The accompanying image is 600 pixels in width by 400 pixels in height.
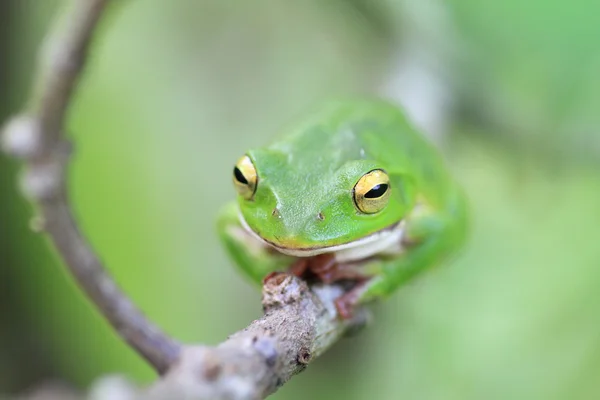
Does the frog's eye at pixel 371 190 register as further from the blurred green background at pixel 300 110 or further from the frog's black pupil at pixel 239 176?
the blurred green background at pixel 300 110

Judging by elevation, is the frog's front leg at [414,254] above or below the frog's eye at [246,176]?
below

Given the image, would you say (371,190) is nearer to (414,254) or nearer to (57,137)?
(414,254)

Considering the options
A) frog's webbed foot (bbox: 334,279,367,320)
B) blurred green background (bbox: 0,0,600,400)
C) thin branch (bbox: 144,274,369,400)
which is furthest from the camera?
blurred green background (bbox: 0,0,600,400)

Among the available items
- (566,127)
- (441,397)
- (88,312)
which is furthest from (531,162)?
(88,312)

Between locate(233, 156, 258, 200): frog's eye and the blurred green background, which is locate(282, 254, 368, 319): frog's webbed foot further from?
the blurred green background

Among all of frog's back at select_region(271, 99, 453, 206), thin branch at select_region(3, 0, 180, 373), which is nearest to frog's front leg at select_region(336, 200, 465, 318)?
frog's back at select_region(271, 99, 453, 206)

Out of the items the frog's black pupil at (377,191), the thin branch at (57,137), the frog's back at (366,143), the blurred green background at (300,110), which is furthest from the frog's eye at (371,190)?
the blurred green background at (300,110)

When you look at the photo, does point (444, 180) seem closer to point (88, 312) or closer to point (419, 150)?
point (419, 150)
